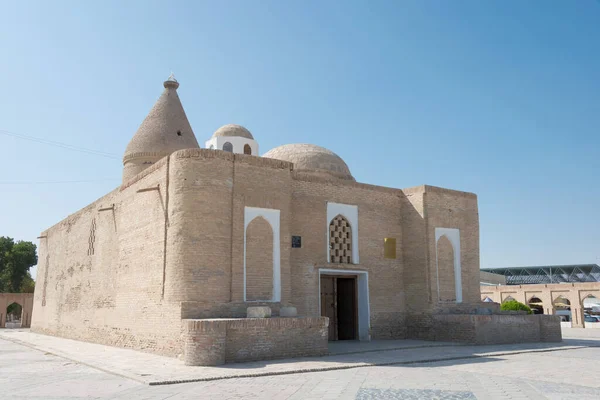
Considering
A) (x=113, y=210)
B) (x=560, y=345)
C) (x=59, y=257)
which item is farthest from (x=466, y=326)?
(x=59, y=257)

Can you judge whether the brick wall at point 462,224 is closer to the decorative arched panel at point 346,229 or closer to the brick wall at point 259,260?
the decorative arched panel at point 346,229

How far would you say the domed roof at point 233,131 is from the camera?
2448cm

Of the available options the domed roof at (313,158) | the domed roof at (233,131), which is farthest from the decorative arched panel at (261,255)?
the domed roof at (233,131)

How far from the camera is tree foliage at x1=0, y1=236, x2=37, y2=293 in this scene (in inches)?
1708

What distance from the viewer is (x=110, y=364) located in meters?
10.1

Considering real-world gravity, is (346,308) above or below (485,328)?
above

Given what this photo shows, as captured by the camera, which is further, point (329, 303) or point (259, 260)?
point (329, 303)

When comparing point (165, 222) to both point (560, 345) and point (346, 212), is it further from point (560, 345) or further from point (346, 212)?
point (560, 345)

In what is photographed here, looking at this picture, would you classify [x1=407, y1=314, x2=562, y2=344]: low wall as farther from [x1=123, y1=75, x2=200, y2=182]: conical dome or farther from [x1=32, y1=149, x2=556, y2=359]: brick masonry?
[x1=123, y1=75, x2=200, y2=182]: conical dome

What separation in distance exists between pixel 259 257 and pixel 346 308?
403cm

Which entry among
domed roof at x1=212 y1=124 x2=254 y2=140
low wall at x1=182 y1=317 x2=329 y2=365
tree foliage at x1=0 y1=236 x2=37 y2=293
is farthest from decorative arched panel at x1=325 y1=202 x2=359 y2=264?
tree foliage at x1=0 y1=236 x2=37 y2=293

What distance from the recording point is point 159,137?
19797mm

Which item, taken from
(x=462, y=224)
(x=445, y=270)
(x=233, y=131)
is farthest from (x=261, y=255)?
(x=233, y=131)

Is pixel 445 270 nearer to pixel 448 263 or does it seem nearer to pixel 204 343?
pixel 448 263
